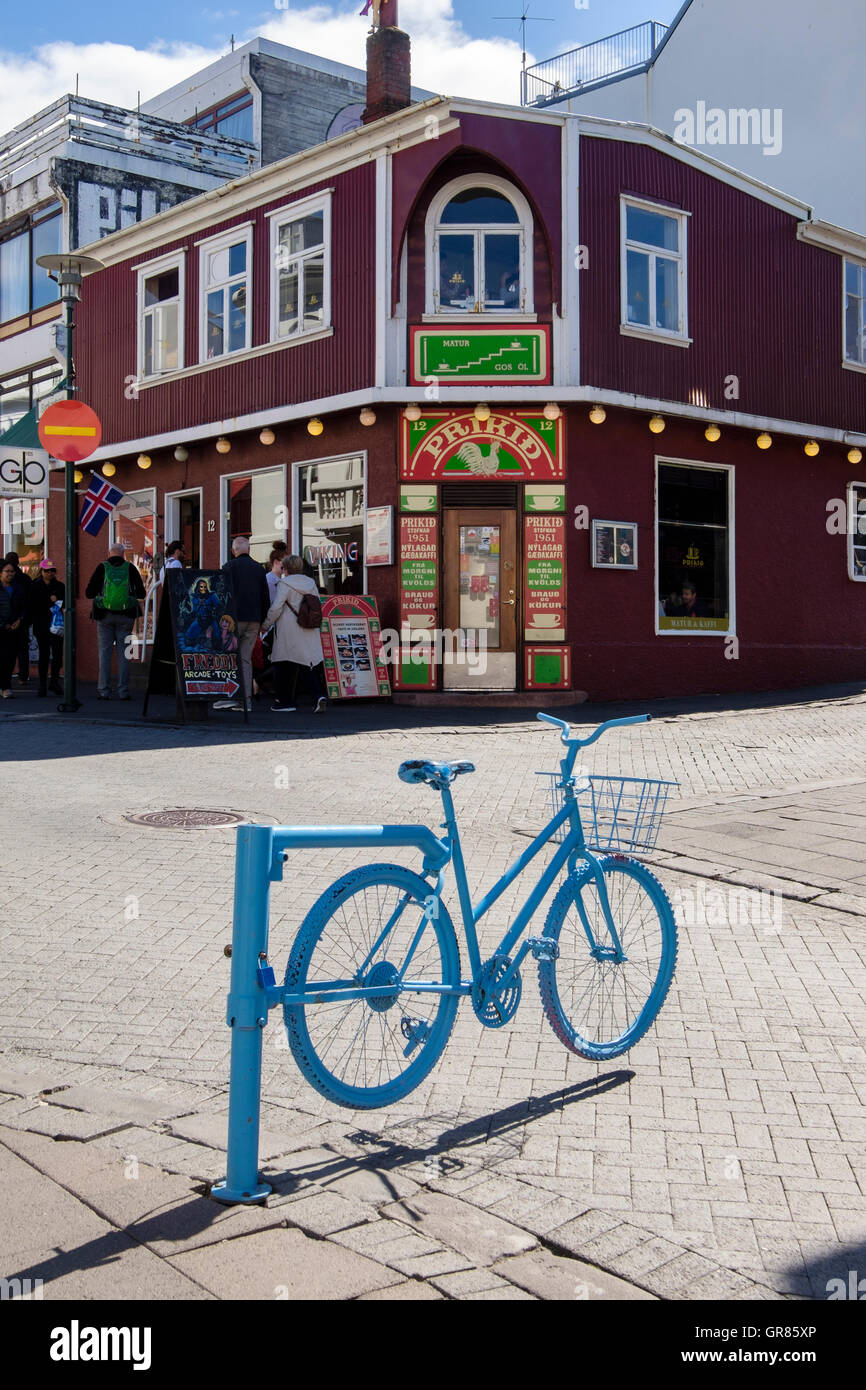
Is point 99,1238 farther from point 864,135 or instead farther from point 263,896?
point 864,135

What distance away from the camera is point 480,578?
17.2 meters

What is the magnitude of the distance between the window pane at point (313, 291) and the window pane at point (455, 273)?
78.5 inches

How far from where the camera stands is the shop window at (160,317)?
69.2ft

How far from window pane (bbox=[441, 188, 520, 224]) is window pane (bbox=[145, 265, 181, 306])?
5.90 m

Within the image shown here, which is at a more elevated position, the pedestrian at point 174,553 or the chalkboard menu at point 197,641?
the pedestrian at point 174,553

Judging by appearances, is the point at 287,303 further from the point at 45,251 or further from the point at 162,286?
the point at 45,251

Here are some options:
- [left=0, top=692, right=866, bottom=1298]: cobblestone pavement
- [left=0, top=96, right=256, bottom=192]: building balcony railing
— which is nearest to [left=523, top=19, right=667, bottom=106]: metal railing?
[left=0, top=96, right=256, bottom=192]: building balcony railing

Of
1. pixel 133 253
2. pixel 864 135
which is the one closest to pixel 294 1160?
pixel 133 253

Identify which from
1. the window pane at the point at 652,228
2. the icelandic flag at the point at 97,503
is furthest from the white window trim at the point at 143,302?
the window pane at the point at 652,228

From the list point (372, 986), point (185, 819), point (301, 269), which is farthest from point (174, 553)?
point (372, 986)

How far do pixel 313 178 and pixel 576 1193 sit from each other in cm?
1759

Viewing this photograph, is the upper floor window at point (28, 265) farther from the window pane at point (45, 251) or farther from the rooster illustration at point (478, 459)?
the rooster illustration at point (478, 459)

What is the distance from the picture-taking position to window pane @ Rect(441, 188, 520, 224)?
17.2 metres

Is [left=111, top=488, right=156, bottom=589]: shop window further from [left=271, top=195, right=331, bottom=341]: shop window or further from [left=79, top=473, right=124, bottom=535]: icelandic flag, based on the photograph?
[left=271, top=195, right=331, bottom=341]: shop window
